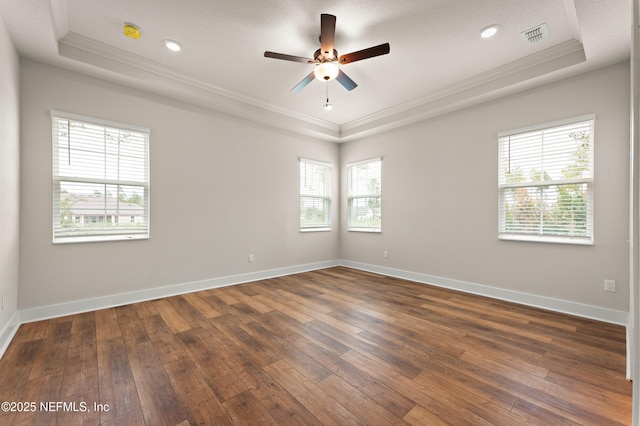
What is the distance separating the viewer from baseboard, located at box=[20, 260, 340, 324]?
2.91 metres

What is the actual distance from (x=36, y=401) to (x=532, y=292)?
15.3 ft

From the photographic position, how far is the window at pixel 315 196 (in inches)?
214

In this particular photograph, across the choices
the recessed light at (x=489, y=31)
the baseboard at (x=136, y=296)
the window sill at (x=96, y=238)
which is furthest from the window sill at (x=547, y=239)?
the window sill at (x=96, y=238)

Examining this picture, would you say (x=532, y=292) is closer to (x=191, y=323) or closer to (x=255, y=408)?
(x=255, y=408)

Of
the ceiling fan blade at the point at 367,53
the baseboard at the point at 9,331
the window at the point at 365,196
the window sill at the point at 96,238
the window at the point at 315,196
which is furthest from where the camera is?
the window at the point at 315,196

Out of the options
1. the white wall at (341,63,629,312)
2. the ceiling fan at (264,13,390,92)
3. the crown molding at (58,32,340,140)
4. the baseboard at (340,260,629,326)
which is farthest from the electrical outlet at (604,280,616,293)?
the crown molding at (58,32,340,140)

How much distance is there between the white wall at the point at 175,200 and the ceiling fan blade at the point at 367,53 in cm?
240

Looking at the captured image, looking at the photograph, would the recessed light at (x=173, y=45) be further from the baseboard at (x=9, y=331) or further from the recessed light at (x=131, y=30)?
the baseboard at (x=9, y=331)

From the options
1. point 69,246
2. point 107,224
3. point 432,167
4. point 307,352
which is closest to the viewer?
point 307,352

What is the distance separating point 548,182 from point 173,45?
4.52 meters

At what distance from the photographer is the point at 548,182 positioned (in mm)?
3291

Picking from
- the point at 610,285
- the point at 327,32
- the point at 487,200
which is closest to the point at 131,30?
the point at 327,32

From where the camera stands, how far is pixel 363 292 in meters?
3.96

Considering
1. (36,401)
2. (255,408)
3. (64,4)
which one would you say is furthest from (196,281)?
(64,4)
